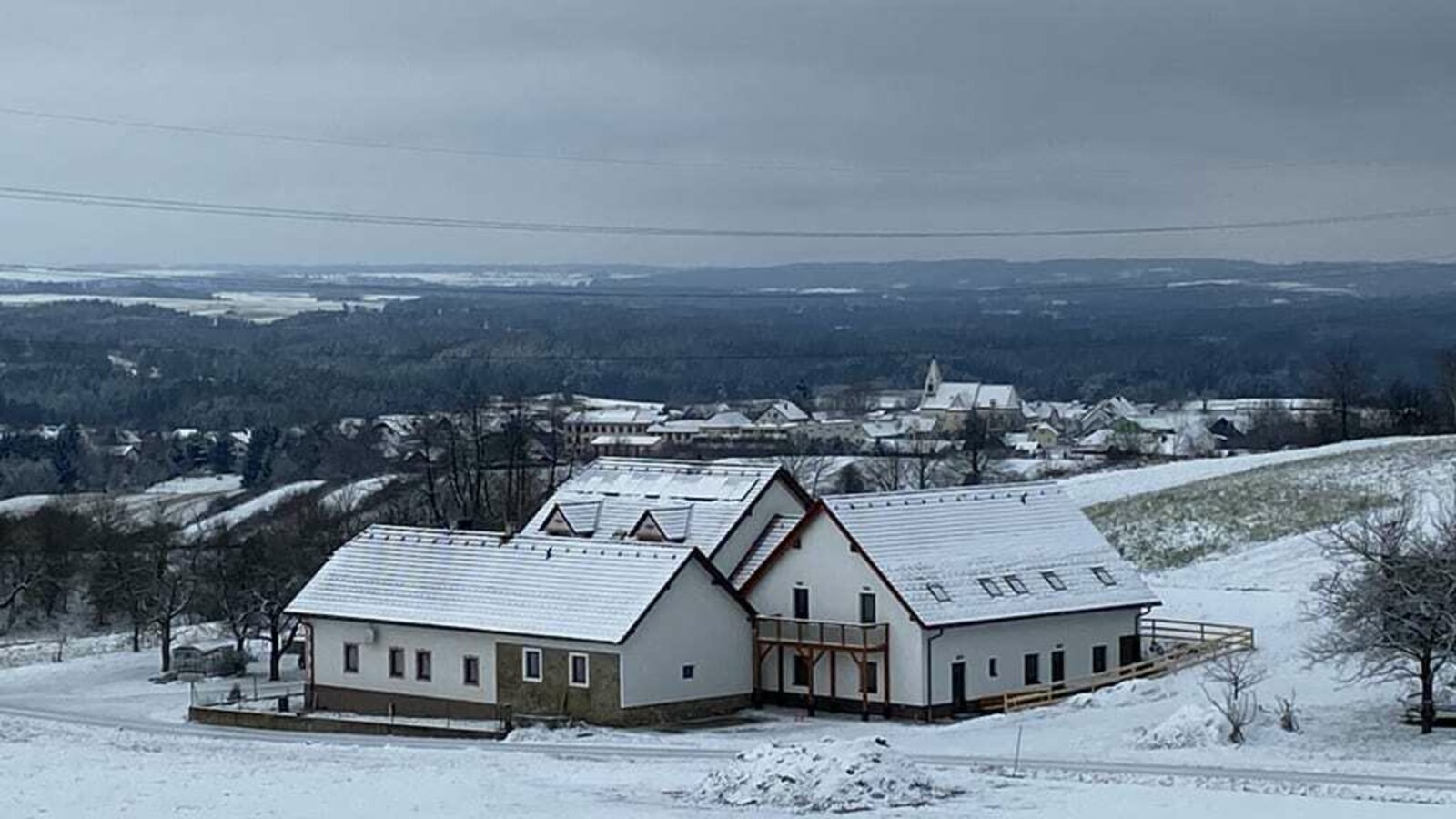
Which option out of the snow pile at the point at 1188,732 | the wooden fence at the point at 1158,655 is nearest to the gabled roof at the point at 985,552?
the wooden fence at the point at 1158,655

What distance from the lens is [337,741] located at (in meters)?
44.2

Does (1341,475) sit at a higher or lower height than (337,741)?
higher

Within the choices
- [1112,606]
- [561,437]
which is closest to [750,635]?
[1112,606]

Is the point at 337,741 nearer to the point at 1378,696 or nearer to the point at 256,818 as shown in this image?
the point at 256,818

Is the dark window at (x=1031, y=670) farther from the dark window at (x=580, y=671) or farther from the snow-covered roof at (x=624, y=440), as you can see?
the snow-covered roof at (x=624, y=440)

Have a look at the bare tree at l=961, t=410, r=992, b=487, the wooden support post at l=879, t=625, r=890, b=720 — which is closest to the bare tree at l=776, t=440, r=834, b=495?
the bare tree at l=961, t=410, r=992, b=487

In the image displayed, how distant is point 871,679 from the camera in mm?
47031

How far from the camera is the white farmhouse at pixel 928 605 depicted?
153 ft

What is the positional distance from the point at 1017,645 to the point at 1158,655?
4.53 m

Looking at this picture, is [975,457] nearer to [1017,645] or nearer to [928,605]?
[1017,645]

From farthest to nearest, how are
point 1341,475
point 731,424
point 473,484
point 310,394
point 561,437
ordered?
point 310,394, point 731,424, point 561,437, point 473,484, point 1341,475

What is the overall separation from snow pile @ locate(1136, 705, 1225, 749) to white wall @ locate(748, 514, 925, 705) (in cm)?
790

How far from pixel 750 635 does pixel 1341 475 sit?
103 ft

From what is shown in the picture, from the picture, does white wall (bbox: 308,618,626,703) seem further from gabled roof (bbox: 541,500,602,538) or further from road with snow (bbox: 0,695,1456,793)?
gabled roof (bbox: 541,500,602,538)
